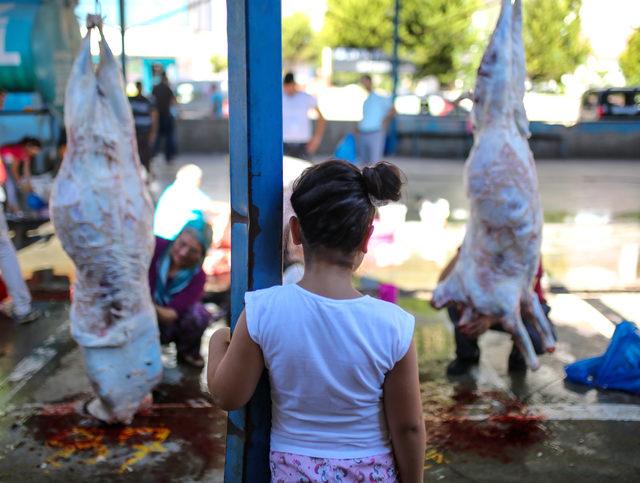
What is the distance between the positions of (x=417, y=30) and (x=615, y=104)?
45.2ft

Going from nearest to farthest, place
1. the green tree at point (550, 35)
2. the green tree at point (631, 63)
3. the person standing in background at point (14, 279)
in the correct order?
the person standing in background at point (14, 279), the green tree at point (631, 63), the green tree at point (550, 35)

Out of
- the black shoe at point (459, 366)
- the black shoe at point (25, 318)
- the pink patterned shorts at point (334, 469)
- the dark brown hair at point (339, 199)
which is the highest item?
the dark brown hair at point (339, 199)

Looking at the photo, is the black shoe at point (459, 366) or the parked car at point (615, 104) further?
the parked car at point (615, 104)

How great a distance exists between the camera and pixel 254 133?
6.43 feet

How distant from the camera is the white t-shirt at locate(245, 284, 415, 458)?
1.65 metres

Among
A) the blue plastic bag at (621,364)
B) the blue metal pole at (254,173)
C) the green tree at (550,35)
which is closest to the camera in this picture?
the blue metal pole at (254,173)

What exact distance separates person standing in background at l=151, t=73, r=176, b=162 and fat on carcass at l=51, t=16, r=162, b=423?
33.2 ft

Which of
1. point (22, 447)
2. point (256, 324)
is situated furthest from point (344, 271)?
point (22, 447)

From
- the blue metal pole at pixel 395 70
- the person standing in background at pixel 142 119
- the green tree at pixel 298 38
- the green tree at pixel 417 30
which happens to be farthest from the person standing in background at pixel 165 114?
the green tree at pixel 298 38

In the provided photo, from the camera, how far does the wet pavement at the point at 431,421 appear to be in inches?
130

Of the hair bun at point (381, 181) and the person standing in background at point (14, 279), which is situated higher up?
the hair bun at point (381, 181)

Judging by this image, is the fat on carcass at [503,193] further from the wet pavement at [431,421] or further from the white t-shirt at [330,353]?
the white t-shirt at [330,353]

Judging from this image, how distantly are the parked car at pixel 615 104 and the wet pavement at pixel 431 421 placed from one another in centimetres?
1471

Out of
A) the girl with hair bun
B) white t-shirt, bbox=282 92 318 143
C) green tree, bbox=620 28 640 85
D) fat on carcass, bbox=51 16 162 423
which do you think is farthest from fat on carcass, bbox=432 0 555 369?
green tree, bbox=620 28 640 85
